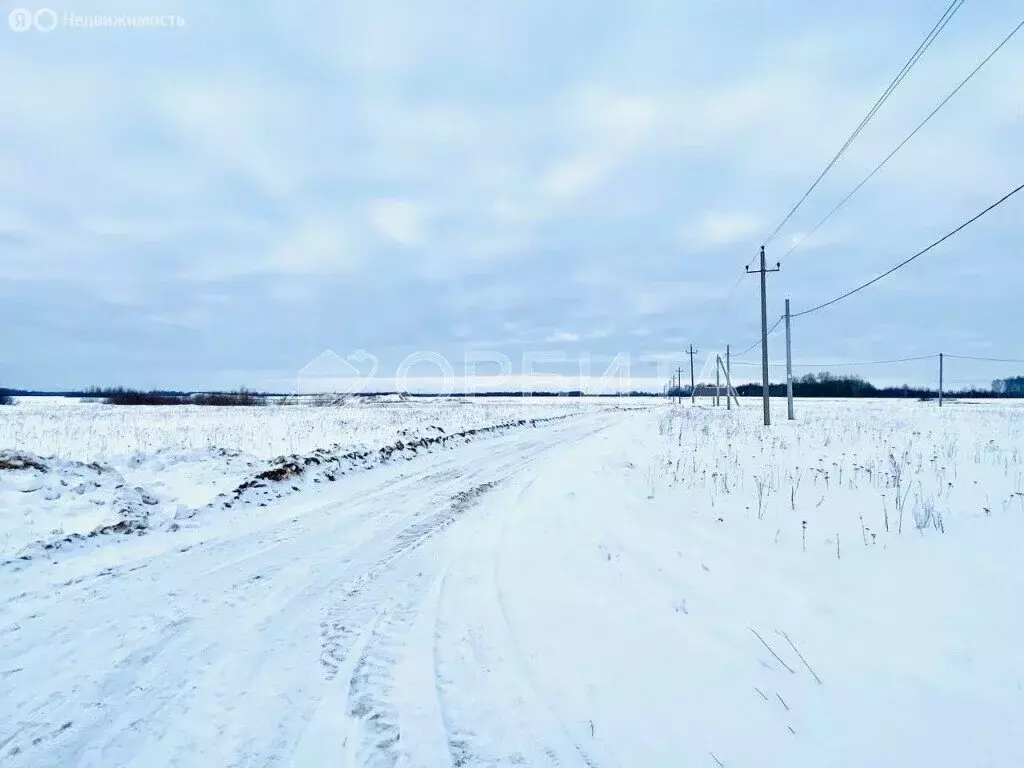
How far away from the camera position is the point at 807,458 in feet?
41.7

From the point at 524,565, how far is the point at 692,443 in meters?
12.5

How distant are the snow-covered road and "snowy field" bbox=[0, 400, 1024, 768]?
0.8 inches

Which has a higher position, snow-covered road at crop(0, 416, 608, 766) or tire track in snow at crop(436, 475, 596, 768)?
snow-covered road at crop(0, 416, 608, 766)

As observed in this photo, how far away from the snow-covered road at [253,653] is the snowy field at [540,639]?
2 centimetres

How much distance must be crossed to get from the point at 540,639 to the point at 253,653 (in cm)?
221

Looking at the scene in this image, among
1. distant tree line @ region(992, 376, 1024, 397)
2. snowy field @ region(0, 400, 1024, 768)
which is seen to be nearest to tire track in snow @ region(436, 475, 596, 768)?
snowy field @ region(0, 400, 1024, 768)

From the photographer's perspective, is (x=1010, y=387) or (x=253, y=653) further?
(x=1010, y=387)

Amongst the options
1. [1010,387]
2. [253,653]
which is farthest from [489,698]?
[1010,387]

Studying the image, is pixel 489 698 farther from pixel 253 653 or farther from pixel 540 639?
pixel 253 653

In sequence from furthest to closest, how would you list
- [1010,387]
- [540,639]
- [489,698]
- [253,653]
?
[1010,387], [540,639], [253,653], [489,698]

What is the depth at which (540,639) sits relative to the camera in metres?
4.23

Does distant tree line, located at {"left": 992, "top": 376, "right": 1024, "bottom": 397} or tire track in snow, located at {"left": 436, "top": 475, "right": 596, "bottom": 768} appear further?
distant tree line, located at {"left": 992, "top": 376, "right": 1024, "bottom": 397}

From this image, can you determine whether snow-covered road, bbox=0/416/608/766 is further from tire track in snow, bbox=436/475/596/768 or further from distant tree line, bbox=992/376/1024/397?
distant tree line, bbox=992/376/1024/397

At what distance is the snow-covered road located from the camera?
2.97 metres
